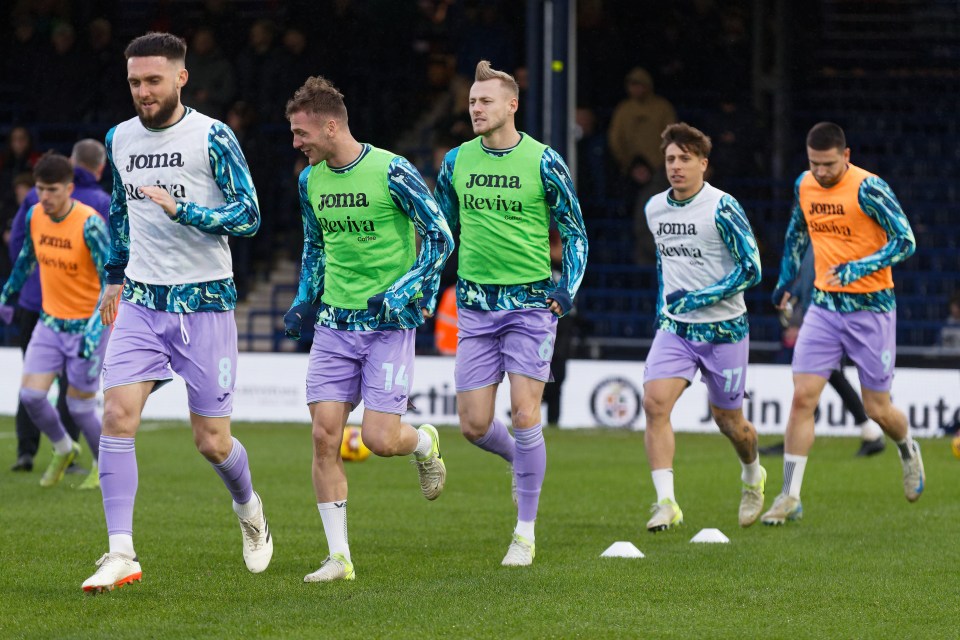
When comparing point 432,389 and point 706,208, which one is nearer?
point 706,208

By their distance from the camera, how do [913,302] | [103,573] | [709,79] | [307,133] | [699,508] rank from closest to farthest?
[103,573] → [307,133] → [699,508] → [913,302] → [709,79]

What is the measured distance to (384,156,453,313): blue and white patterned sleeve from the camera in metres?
7.14

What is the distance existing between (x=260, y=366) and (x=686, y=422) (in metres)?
4.81

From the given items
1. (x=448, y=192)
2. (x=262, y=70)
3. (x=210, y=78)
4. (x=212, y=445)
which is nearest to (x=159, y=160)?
(x=212, y=445)

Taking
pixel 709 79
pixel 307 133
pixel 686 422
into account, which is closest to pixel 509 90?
pixel 307 133

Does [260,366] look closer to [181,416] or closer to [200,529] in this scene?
[181,416]

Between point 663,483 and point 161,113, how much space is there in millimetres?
3828

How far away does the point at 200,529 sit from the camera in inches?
354

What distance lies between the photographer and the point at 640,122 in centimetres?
1925

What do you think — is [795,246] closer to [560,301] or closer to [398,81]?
[560,301]

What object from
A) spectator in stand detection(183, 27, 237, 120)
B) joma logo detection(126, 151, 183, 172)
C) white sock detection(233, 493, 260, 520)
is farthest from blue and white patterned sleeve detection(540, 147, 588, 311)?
spectator in stand detection(183, 27, 237, 120)

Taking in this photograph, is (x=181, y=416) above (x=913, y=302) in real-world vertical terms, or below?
below

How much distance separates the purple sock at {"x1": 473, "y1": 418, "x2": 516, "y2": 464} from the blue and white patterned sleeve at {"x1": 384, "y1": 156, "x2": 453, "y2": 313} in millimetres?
1299

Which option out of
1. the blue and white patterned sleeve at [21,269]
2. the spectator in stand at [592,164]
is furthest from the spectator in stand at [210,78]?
the blue and white patterned sleeve at [21,269]
